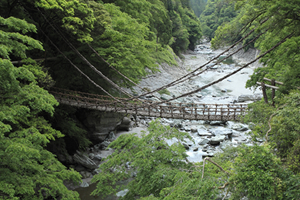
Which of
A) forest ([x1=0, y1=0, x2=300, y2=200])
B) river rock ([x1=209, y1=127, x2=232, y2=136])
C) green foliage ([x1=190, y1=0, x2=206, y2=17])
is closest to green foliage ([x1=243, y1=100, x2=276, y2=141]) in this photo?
forest ([x1=0, y1=0, x2=300, y2=200])

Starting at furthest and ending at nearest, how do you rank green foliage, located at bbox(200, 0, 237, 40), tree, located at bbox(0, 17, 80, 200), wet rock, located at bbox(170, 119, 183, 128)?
green foliage, located at bbox(200, 0, 237, 40)
wet rock, located at bbox(170, 119, 183, 128)
tree, located at bbox(0, 17, 80, 200)

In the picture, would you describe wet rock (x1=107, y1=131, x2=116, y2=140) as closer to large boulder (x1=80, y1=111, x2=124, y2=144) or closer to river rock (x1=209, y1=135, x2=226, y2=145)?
large boulder (x1=80, y1=111, x2=124, y2=144)

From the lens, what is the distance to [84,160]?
360 inches

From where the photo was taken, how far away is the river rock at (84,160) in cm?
905

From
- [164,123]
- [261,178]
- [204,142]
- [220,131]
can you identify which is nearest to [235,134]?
[220,131]

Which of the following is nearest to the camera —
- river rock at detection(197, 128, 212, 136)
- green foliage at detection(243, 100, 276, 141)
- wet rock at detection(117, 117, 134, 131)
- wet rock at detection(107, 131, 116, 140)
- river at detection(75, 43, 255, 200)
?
green foliage at detection(243, 100, 276, 141)

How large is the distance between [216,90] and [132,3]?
36.9ft

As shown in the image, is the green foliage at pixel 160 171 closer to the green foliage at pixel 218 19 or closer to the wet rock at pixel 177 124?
the wet rock at pixel 177 124

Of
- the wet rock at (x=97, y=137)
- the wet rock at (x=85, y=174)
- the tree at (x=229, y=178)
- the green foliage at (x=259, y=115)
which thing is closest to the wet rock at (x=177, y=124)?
the wet rock at (x=97, y=137)

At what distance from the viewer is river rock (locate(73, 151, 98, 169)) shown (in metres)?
9.05

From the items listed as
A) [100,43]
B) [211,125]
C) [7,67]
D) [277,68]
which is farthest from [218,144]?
[7,67]

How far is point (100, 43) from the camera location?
30.8 ft

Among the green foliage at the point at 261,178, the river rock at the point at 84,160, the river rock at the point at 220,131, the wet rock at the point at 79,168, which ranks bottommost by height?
the wet rock at the point at 79,168

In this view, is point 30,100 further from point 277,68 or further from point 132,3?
point 132,3
